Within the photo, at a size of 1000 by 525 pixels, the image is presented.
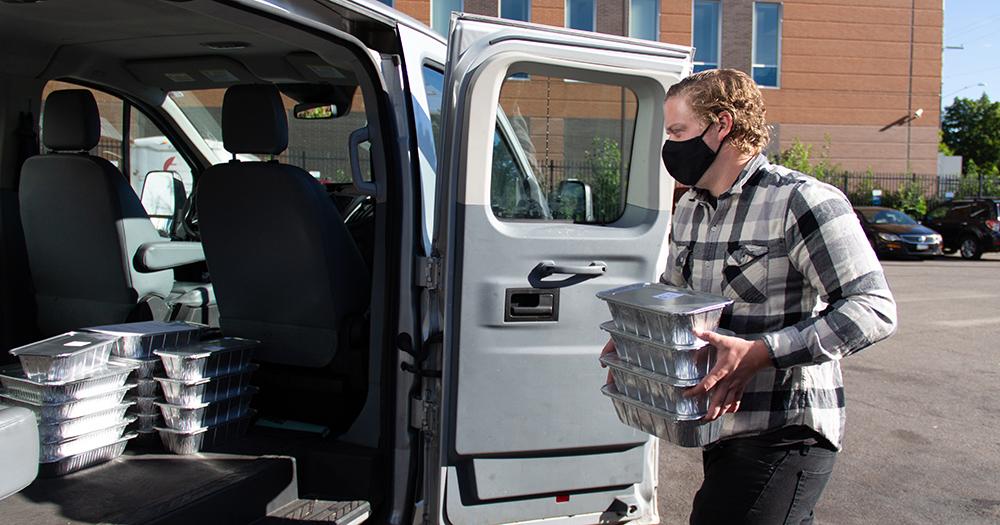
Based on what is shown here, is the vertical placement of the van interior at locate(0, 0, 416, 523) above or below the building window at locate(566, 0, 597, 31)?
below

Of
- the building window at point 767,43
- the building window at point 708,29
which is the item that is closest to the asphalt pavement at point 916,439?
the building window at point 708,29

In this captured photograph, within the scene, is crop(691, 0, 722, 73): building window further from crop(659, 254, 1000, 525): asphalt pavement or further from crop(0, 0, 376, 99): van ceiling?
crop(0, 0, 376, 99): van ceiling

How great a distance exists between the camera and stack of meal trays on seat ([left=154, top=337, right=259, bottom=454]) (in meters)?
3.08

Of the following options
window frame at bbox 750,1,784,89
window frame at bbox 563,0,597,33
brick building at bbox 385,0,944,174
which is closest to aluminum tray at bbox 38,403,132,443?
window frame at bbox 563,0,597,33

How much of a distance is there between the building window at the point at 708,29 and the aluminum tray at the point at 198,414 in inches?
982

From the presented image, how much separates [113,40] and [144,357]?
5.94ft

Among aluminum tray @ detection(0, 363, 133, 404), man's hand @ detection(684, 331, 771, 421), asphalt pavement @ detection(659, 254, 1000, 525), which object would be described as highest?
man's hand @ detection(684, 331, 771, 421)

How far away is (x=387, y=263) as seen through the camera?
297 centimetres

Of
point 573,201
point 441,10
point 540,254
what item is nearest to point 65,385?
point 540,254

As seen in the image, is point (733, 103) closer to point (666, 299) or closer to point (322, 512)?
point (666, 299)

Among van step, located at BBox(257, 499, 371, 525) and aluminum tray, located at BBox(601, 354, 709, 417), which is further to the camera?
van step, located at BBox(257, 499, 371, 525)

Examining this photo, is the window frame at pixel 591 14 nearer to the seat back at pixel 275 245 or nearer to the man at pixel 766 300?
the seat back at pixel 275 245

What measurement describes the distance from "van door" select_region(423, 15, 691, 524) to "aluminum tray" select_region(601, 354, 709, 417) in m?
0.71

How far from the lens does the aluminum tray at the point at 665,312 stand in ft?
5.82
